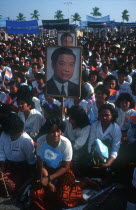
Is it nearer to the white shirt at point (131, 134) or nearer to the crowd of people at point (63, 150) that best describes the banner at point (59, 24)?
the crowd of people at point (63, 150)

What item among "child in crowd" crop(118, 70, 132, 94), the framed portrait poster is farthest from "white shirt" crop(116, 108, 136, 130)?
the framed portrait poster

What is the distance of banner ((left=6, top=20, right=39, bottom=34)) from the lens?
15641 mm

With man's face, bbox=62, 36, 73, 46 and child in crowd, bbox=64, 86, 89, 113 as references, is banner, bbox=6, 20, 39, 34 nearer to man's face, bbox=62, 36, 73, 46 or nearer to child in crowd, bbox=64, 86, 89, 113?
man's face, bbox=62, 36, 73, 46

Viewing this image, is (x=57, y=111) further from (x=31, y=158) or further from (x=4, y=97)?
(x=4, y=97)

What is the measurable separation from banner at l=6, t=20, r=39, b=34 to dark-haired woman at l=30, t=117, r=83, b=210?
13258 millimetres

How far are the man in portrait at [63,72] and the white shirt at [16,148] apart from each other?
3.01 ft

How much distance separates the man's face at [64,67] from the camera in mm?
3725

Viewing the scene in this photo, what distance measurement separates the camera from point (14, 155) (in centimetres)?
384

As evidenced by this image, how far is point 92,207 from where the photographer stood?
321 centimetres

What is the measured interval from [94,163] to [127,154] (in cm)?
78

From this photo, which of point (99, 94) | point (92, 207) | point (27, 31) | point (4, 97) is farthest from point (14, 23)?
point (92, 207)

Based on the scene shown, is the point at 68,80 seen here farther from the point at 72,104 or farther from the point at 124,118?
the point at 72,104

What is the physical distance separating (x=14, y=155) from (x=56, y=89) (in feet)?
4.07

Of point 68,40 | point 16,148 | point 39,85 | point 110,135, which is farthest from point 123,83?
point 16,148
